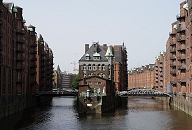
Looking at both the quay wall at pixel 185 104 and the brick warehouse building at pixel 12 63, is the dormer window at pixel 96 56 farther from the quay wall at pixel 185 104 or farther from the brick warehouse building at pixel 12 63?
the quay wall at pixel 185 104

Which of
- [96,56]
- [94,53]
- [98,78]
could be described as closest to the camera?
[98,78]

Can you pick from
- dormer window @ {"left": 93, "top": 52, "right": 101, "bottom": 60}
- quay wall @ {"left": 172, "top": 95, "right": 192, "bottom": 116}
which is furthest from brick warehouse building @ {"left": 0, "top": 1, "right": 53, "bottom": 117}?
quay wall @ {"left": 172, "top": 95, "right": 192, "bottom": 116}

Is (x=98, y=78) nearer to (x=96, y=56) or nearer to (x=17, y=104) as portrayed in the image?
(x=17, y=104)

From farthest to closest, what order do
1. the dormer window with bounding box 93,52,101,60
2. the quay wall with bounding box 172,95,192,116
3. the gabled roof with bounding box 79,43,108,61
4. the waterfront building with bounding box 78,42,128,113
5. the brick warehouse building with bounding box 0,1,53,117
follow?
the gabled roof with bounding box 79,43,108,61 < the dormer window with bounding box 93,52,101,60 < the waterfront building with bounding box 78,42,128,113 < the quay wall with bounding box 172,95,192,116 < the brick warehouse building with bounding box 0,1,53,117

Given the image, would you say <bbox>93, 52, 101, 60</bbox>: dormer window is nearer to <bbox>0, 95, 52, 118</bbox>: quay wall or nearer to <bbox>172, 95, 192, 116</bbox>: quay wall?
<bbox>0, 95, 52, 118</bbox>: quay wall

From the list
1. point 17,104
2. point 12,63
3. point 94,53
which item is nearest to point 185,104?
point 17,104

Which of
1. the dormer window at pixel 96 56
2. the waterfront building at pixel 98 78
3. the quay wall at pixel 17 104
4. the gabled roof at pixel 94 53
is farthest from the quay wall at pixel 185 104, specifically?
the gabled roof at pixel 94 53

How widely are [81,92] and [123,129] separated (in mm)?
27464

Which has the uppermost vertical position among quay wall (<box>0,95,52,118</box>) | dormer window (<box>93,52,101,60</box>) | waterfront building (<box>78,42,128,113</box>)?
dormer window (<box>93,52,101,60</box>)

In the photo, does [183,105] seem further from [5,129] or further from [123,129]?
[5,129]

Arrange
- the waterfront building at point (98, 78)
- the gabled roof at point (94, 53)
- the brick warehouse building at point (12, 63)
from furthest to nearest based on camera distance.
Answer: the gabled roof at point (94, 53)
the waterfront building at point (98, 78)
the brick warehouse building at point (12, 63)

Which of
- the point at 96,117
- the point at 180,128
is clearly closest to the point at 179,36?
the point at 96,117

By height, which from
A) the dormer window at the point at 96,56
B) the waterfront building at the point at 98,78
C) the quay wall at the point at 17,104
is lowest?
the quay wall at the point at 17,104

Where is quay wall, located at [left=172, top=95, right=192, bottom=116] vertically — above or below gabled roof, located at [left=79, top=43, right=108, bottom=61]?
below
